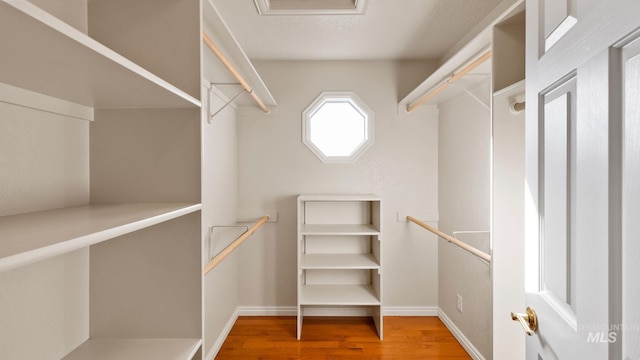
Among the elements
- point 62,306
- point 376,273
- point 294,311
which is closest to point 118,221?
point 62,306

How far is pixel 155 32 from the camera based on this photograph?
3.44 ft

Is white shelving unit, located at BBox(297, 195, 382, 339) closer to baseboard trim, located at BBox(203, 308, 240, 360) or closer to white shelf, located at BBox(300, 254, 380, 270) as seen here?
white shelf, located at BBox(300, 254, 380, 270)

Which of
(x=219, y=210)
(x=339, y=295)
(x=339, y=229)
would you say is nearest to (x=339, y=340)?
(x=339, y=295)

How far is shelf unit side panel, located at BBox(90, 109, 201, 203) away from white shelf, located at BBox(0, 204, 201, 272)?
8 centimetres

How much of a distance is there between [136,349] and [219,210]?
139cm

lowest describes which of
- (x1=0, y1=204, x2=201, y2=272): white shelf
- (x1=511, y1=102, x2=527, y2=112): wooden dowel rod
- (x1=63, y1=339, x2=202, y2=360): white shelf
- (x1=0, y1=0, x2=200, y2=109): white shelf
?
(x1=63, y1=339, x2=202, y2=360): white shelf

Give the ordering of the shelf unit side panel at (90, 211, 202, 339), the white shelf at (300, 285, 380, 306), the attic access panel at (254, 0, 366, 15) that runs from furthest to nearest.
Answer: the white shelf at (300, 285, 380, 306)
the attic access panel at (254, 0, 366, 15)
the shelf unit side panel at (90, 211, 202, 339)

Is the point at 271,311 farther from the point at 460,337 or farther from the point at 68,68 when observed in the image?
the point at 68,68

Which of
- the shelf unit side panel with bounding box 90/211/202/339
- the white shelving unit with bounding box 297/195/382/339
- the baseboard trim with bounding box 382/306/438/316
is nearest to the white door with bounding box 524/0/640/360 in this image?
the shelf unit side panel with bounding box 90/211/202/339

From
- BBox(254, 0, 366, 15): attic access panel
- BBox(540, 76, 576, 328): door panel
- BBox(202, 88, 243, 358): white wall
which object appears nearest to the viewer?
BBox(540, 76, 576, 328): door panel

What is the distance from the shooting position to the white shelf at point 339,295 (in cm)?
247

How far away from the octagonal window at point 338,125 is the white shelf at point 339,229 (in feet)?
1.94

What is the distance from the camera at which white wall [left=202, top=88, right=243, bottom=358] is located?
2.09m

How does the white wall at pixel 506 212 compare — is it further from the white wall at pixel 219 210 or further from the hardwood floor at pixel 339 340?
the white wall at pixel 219 210
